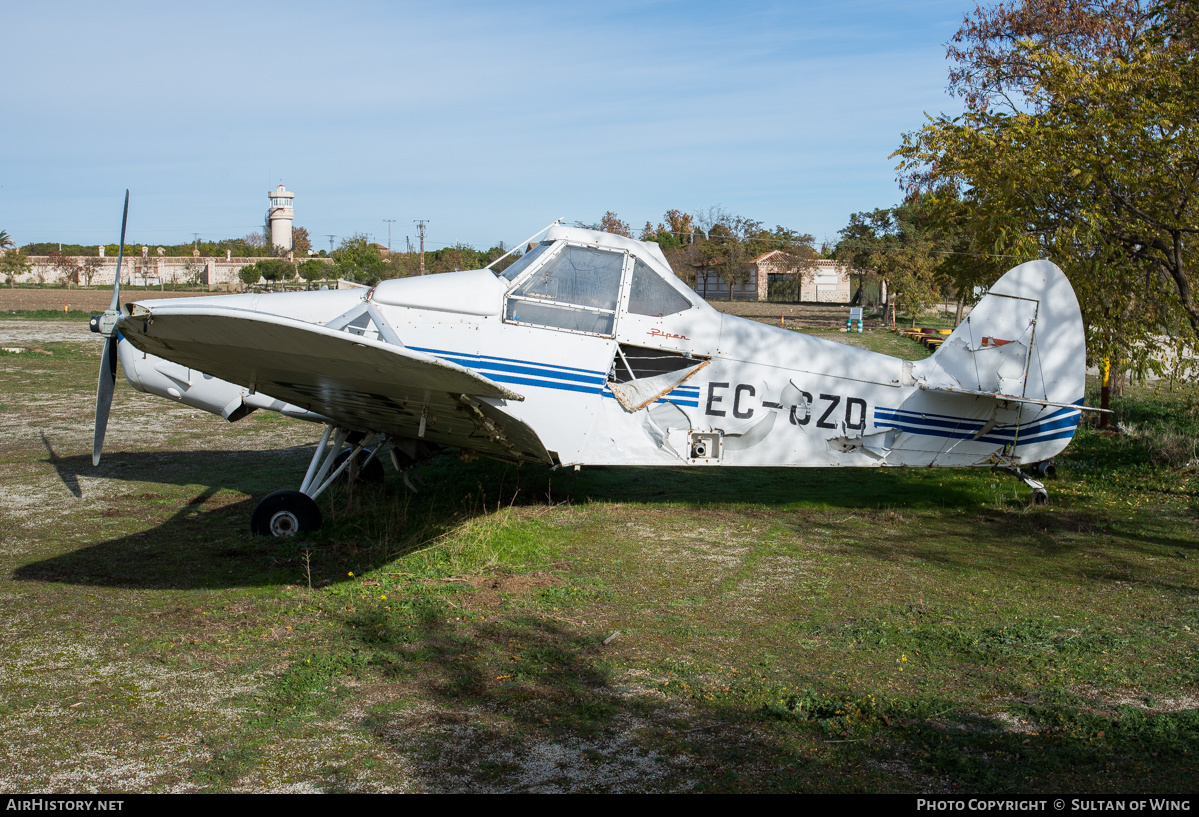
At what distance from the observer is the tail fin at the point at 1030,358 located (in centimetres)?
789

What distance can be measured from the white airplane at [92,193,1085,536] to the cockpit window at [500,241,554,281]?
0.02m

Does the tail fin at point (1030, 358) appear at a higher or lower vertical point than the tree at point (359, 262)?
lower

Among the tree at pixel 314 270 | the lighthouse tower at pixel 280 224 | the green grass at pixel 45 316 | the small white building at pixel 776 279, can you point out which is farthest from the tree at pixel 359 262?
the lighthouse tower at pixel 280 224

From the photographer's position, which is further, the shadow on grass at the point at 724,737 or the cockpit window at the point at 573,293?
the cockpit window at the point at 573,293

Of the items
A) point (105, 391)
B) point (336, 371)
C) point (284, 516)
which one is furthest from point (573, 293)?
point (105, 391)

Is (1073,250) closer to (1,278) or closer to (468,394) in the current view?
(468,394)

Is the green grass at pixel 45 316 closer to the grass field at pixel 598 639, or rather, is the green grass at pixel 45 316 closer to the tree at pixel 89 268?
the grass field at pixel 598 639

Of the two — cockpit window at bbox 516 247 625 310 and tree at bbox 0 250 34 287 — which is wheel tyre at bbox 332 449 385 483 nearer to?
cockpit window at bbox 516 247 625 310

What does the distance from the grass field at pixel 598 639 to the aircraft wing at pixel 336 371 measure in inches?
42.6

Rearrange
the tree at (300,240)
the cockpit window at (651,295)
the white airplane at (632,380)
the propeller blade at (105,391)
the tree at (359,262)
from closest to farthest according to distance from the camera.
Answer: the white airplane at (632,380) → the cockpit window at (651,295) → the propeller blade at (105,391) → the tree at (359,262) → the tree at (300,240)

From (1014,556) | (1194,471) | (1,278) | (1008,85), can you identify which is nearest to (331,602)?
(1014,556)

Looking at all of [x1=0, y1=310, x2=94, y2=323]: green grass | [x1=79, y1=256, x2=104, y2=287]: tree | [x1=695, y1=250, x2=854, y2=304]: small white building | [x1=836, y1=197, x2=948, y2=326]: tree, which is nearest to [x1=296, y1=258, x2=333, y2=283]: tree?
[x1=0, y1=310, x2=94, y2=323]: green grass

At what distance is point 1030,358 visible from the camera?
7938mm

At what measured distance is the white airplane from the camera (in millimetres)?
6688
